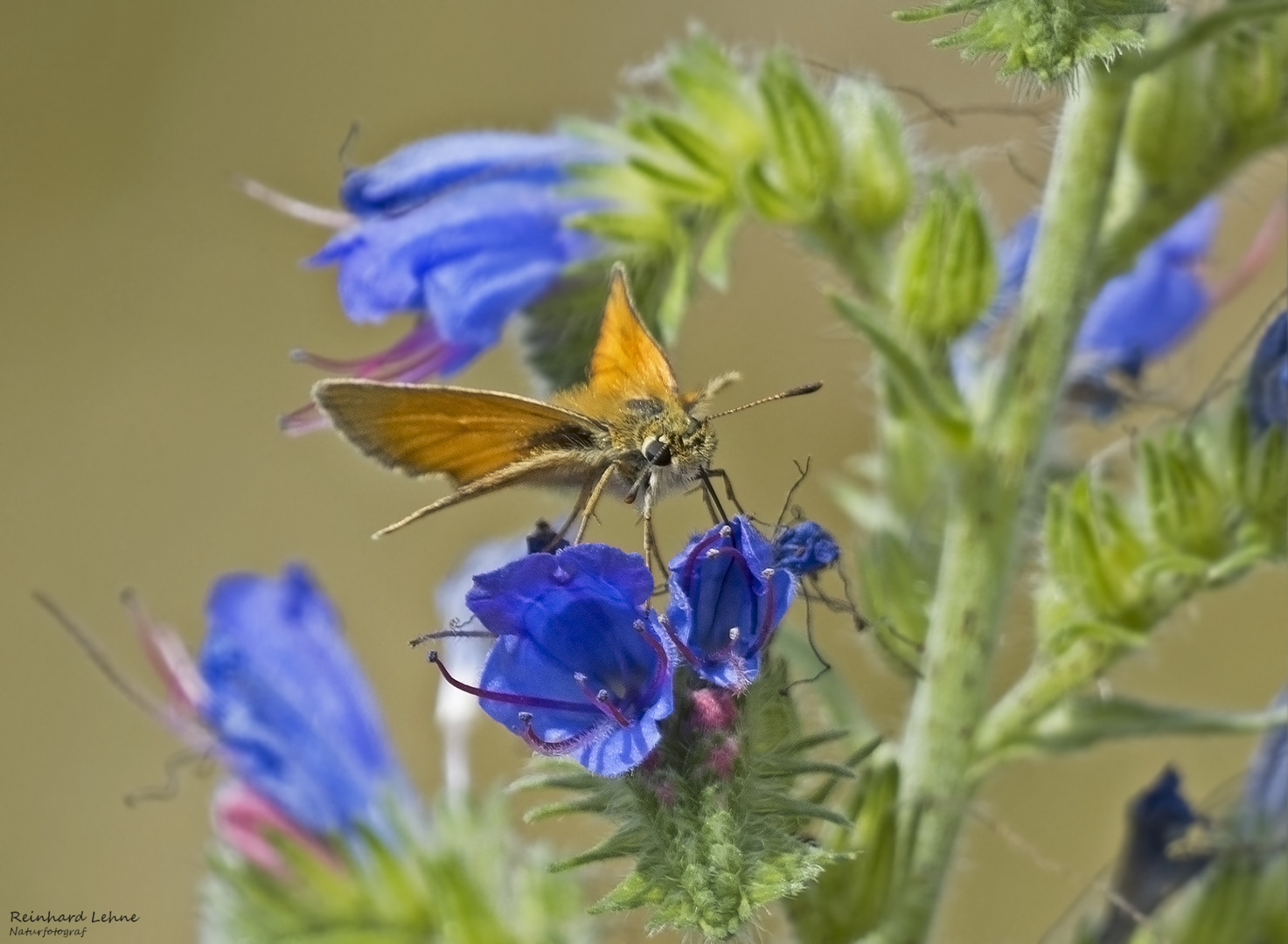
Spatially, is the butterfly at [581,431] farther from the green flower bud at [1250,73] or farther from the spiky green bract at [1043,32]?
the green flower bud at [1250,73]

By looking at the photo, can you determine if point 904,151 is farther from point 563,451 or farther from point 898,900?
point 898,900

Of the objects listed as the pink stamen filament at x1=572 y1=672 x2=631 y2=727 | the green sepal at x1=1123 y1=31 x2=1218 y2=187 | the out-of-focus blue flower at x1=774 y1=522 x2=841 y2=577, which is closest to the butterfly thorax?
the out-of-focus blue flower at x1=774 y1=522 x2=841 y2=577

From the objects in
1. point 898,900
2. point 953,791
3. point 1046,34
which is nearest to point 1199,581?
point 953,791

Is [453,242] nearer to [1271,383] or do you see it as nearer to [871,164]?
[871,164]

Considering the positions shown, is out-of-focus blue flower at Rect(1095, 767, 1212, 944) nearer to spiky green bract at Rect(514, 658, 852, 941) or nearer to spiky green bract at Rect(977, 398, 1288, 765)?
spiky green bract at Rect(977, 398, 1288, 765)

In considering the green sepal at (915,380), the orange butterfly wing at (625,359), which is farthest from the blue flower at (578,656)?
the green sepal at (915,380)

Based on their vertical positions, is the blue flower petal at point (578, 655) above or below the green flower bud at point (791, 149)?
below

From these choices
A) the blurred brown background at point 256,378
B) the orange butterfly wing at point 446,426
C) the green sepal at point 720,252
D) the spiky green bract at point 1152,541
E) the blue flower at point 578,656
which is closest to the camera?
the blue flower at point 578,656
